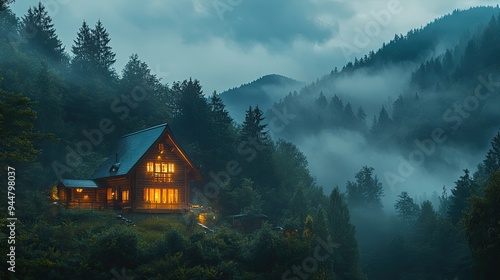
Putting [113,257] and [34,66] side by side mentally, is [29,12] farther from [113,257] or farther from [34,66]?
[113,257]

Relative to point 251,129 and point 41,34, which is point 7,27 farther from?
point 251,129

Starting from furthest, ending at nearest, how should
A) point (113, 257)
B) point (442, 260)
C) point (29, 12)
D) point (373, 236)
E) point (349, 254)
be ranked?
point (373, 236) < point (29, 12) < point (442, 260) < point (349, 254) < point (113, 257)

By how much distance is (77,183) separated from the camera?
178ft

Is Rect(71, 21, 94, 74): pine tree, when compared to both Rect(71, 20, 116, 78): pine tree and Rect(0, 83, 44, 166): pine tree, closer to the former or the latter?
Rect(71, 20, 116, 78): pine tree

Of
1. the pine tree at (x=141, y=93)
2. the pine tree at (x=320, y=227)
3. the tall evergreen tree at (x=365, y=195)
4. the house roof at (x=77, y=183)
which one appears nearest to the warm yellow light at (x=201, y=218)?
the house roof at (x=77, y=183)

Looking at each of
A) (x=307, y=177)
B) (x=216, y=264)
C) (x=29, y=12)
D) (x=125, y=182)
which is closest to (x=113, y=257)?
(x=216, y=264)

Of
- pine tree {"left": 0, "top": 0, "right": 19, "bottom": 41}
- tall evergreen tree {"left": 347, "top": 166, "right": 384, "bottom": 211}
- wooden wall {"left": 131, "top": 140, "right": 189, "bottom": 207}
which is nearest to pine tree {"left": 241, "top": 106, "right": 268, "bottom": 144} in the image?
wooden wall {"left": 131, "top": 140, "right": 189, "bottom": 207}

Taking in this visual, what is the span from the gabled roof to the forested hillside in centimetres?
357

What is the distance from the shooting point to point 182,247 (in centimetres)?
3812

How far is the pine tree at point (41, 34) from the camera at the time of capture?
83.1 meters

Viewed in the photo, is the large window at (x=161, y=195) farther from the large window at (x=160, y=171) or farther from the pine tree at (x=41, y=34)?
the pine tree at (x=41, y=34)

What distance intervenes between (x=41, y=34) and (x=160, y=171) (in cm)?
4325

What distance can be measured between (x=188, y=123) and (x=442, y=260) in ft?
149

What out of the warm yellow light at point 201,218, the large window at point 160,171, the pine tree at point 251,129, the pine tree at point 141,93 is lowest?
the warm yellow light at point 201,218
